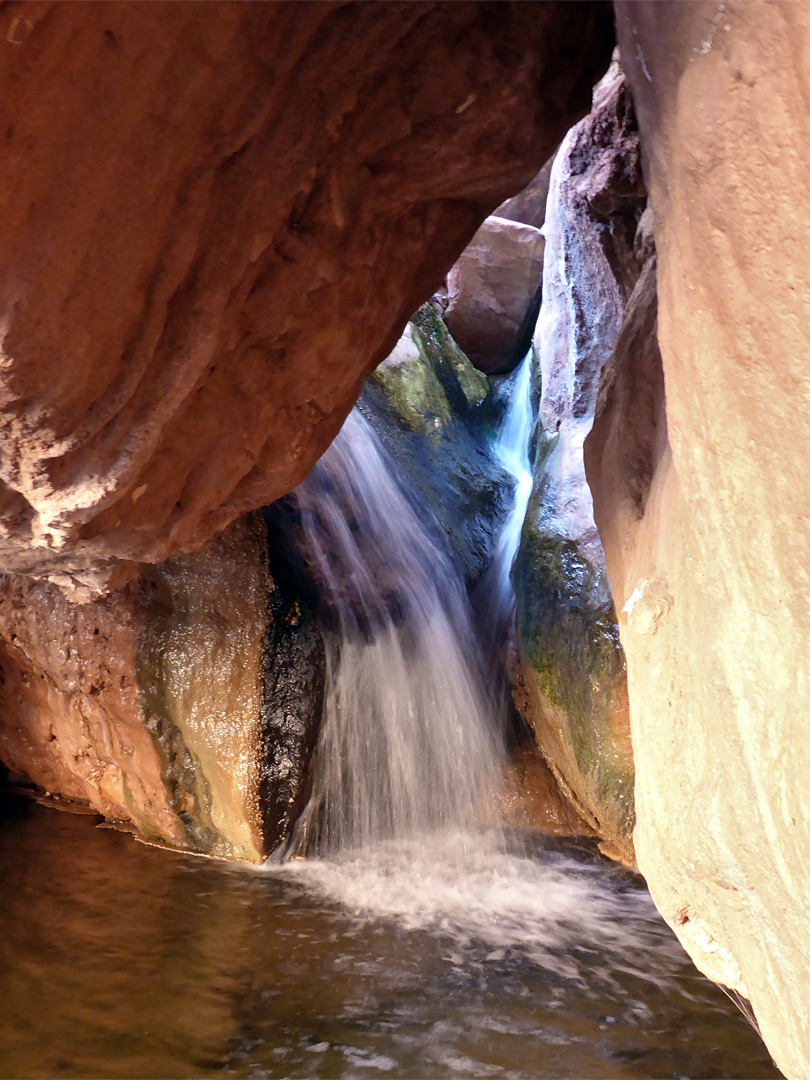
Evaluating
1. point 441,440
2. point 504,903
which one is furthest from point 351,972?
point 441,440

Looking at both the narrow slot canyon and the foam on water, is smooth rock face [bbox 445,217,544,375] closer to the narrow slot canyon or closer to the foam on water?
the narrow slot canyon

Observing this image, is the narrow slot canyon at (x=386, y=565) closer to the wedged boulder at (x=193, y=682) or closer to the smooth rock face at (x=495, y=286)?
the wedged boulder at (x=193, y=682)

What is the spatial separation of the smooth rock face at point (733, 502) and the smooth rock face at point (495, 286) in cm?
754

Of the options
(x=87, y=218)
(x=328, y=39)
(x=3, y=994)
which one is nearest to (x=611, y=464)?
(x=328, y=39)

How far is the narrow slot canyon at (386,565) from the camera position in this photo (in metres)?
1.55

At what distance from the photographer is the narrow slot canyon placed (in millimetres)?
1550

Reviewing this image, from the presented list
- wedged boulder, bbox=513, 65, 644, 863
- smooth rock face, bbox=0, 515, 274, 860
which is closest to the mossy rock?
wedged boulder, bbox=513, 65, 644, 863

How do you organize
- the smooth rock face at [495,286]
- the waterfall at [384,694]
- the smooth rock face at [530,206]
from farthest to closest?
the smooth rock face at [530,206] → the smooth rock face at [495,286] → the waterfall at [384,694]

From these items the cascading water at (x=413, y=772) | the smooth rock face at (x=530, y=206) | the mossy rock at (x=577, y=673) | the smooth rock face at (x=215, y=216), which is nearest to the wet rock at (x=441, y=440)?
the cascading water at (x=413, y=772)

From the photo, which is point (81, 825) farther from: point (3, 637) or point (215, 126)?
point (215, 126)

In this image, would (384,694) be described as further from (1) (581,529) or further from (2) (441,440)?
(2) (441,440)

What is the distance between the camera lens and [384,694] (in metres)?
5.31

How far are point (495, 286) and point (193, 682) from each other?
21.7 ft

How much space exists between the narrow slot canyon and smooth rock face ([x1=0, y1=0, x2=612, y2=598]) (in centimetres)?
1
